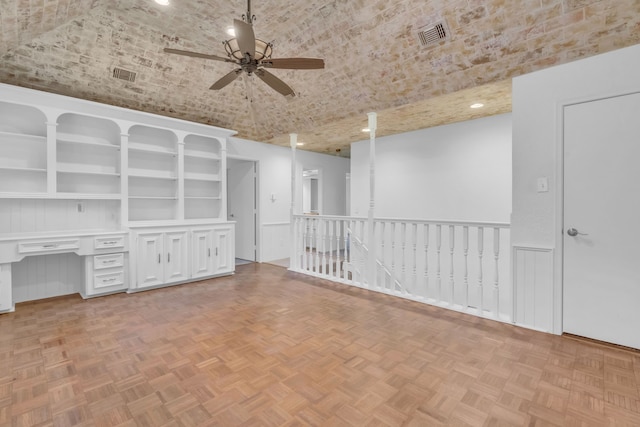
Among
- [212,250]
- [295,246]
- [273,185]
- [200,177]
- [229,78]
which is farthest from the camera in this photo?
[273,185]

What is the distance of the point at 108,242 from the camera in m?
3.79

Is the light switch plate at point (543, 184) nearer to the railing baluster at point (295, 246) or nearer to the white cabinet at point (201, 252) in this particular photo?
the railing baluster at point (295, 246)

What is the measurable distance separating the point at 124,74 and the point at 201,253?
2681 mm

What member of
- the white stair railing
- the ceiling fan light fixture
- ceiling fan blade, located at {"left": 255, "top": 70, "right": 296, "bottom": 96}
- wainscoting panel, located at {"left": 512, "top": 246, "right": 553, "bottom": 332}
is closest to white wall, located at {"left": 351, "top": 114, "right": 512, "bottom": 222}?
the white stair railing

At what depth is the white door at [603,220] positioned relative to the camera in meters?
2.42

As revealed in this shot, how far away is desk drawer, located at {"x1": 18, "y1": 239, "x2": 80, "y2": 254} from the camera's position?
3265 millimetres

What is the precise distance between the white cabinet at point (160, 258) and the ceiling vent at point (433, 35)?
Answer: 4.00 metres

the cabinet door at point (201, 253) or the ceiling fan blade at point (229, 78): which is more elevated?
the ceiling fan blade at point (229, 78)

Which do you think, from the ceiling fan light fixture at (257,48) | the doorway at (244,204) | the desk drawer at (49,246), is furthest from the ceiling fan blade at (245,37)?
the doorway at (244,204)

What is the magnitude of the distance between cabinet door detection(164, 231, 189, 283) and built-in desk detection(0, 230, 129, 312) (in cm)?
50

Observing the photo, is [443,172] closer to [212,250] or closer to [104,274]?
[212,250]

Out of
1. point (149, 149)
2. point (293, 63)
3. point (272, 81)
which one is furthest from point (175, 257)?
point (293, 63)

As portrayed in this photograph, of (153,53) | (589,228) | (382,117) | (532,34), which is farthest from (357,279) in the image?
(153,53)

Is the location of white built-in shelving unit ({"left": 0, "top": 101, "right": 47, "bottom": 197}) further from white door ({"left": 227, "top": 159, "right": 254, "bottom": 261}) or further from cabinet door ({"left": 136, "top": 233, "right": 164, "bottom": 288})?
white door ({"left": 227, "top": 159, "right": 254, "bottom": 261})
